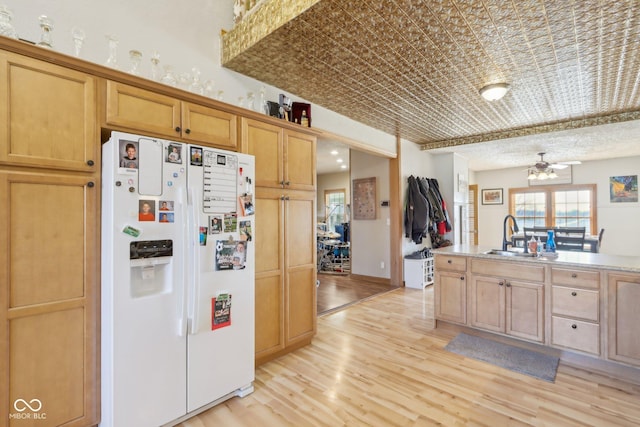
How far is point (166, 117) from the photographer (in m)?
1.95

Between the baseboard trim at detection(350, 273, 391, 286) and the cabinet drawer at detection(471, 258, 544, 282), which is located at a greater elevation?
the cabinet drawer at detection(471, 258, 544, 282)

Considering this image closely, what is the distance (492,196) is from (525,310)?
691cm

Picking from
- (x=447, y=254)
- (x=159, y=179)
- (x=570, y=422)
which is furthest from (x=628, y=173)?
(x=159, y=179)

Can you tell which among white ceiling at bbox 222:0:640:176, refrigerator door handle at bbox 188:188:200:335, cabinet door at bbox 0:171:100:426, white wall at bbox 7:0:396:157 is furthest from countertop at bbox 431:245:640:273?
cabinet door at bbox 0:171:100:426

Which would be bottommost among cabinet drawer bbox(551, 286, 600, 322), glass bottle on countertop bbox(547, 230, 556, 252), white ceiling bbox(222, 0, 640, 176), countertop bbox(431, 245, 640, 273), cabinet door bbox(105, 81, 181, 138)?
cabinet drawer bbox(551, 286, 600, 322)

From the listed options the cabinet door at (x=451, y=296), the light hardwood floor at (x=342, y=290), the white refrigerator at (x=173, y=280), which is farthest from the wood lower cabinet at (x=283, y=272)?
the cabinet door at (x=451, y=296)

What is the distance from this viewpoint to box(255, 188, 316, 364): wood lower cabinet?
2.55 m

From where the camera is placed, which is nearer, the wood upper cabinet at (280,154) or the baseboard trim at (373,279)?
the wood upper cabinet at (280,154)

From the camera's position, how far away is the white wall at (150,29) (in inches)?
72.2

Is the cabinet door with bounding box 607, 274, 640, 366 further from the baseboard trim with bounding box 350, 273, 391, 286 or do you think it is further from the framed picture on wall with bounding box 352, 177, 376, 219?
the framed picture on wall with bounding box 352, 177, 376, 219

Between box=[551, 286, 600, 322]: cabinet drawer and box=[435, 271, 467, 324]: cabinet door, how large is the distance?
756 millimetres

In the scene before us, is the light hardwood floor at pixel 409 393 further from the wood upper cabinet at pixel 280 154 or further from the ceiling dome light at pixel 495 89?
the ceiling dome light at pixel 495 89

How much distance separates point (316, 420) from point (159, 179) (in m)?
1.77

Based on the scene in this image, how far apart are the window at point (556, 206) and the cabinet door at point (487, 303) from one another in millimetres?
6261
